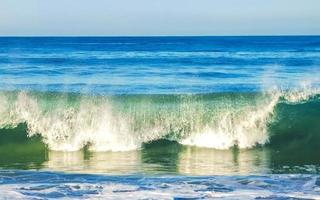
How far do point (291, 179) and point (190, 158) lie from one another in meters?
2.73

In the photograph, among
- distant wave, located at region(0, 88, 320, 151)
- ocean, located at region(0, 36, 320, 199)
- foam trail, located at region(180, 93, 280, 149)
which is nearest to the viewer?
ocean, located at region(0, 36, 320, 199)

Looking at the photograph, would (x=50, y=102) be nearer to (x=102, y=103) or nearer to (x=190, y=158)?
(x=102, y=103)

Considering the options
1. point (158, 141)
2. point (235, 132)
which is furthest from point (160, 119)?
point (235, 132)

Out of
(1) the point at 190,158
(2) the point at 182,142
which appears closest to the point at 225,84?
(2) the point at 182,142

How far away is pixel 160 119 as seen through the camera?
1482 cm

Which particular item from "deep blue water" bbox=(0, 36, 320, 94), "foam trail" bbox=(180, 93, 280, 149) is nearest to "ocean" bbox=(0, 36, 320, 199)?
"foam trail" bbox=(180, 93, 280, 149)

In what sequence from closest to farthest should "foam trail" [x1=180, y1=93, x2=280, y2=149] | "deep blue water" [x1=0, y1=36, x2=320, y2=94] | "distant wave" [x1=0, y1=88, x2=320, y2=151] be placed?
"foam trail" [x1=180, y1=93, x2=280, y2=149] → "distant wave" [x1=0, y1=88, x2=320, y2=151] → "deep blue water" [x1=0, y1=36, x2=320, y2=94]

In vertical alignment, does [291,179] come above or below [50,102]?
below

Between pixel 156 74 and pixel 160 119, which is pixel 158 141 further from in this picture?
pixel 156 74

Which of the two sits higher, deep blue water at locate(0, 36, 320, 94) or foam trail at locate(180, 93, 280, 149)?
deep blue water at locate(0, 36, 320, 94)

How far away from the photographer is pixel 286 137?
13680 millimetres

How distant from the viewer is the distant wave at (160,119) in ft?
43.3

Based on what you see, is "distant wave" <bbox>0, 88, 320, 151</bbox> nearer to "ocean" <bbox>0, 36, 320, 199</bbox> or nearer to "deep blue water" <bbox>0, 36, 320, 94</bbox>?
"ocean" <bbox>0, 36, 320, 199</bbox>

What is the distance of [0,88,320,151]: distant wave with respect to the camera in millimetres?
13195
